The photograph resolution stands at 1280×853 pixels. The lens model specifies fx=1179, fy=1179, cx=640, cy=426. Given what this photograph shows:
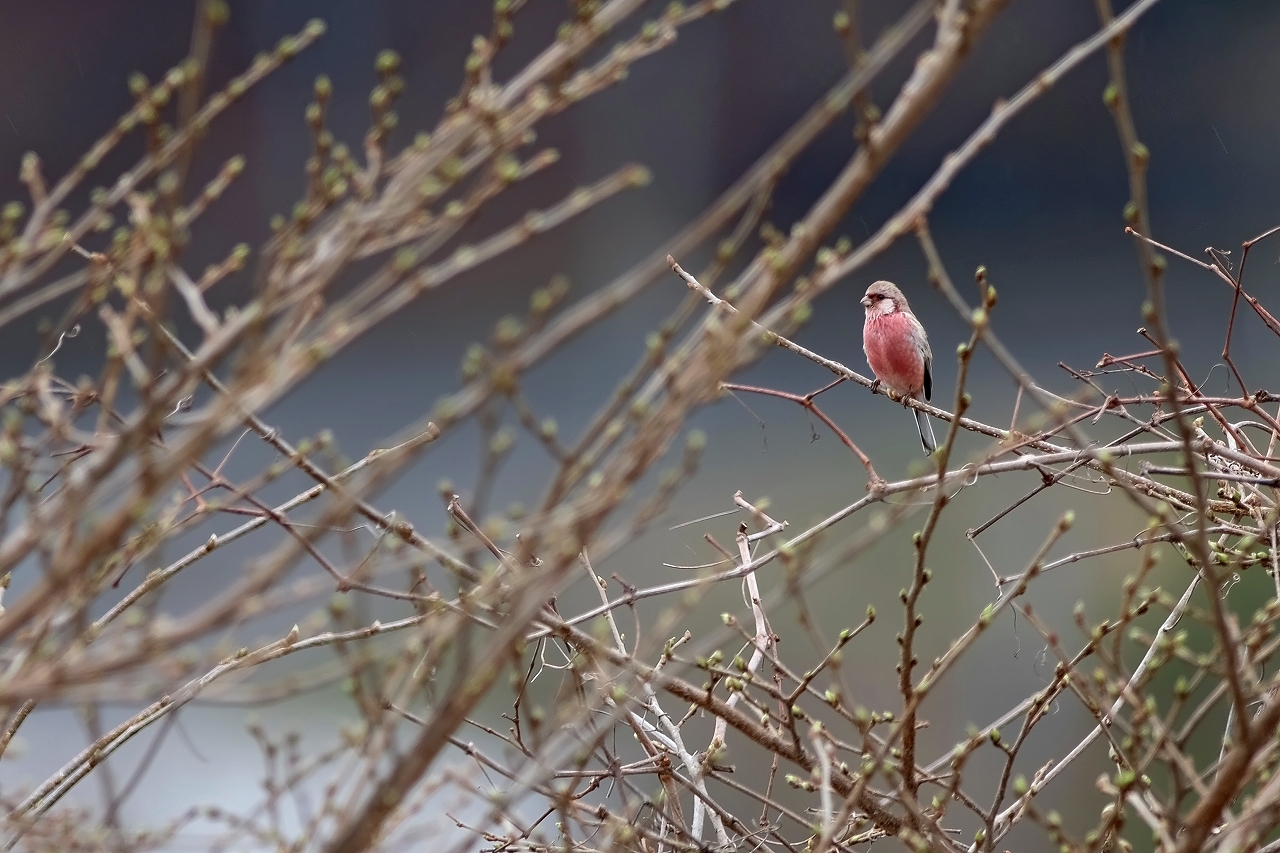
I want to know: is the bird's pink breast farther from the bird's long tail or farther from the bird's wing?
the bird's long tail

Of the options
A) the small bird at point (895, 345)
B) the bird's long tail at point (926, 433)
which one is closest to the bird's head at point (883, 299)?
the small bird at point (895, 345)

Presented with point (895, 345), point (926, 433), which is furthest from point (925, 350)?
point (926, 433)

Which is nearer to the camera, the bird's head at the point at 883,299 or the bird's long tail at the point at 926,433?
the bird's long tail at the point at 926,433

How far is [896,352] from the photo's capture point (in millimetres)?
5426

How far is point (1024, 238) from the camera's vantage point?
264 inches

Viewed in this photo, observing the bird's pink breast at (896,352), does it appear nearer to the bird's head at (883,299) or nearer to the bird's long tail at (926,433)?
the bird's head at (883,299)

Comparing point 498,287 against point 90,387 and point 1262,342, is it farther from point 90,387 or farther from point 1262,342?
point 90,387

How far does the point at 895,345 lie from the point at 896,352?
0.11 ft

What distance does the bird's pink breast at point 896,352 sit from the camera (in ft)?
17.8

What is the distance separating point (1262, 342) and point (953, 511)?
1.98m

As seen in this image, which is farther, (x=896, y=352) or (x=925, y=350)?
(x=925, y=350)

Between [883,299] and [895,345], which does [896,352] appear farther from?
[883,299]

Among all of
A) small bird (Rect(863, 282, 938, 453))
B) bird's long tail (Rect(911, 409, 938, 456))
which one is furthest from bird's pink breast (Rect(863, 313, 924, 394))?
bird's long tail (Rect(911, 409, 938, 456))

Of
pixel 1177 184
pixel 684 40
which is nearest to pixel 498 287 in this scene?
pixel 684 40
